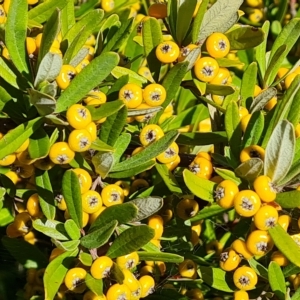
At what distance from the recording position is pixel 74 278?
1393mm

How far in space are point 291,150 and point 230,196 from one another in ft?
0.62

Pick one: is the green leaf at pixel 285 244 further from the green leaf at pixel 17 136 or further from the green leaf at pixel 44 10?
the green leaf at pixel 44 10

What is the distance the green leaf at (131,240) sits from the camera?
1.28 meters

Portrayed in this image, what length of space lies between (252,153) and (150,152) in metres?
0.27

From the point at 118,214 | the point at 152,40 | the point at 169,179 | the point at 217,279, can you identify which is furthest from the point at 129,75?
the point at 217,279

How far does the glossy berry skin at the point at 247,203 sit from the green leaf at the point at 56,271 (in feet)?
1.46

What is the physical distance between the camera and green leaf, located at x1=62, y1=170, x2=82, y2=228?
1.34m

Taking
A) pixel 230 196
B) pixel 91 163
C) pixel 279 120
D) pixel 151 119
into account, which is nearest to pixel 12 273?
pixel 91 163

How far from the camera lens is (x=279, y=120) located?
1.37 m

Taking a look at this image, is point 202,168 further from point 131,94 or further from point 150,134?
point 131,94

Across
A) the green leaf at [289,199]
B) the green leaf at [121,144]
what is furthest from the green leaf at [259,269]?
the green leaf at [121,144]

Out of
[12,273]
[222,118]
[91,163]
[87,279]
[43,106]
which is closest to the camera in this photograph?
[43,106]

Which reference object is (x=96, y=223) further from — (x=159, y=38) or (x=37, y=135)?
(x=159, y=38)

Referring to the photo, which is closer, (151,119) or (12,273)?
(151,119)
